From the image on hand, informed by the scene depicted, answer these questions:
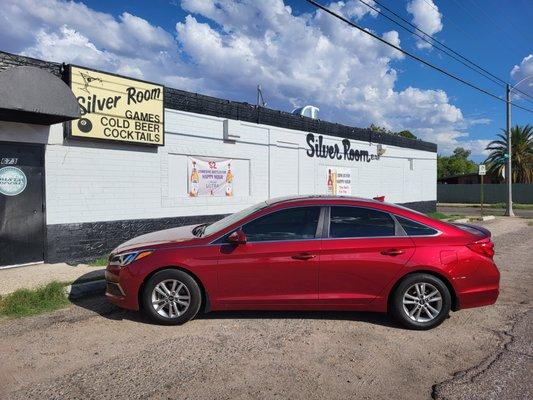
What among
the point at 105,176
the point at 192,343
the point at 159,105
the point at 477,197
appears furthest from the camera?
the point at 477,197

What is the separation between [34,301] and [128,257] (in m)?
1.93

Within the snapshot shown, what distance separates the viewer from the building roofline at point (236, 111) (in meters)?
8.84

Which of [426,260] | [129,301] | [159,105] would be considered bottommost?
[129,301]

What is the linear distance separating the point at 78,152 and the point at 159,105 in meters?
2.30

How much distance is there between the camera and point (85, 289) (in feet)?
23.1

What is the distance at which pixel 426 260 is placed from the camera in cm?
544

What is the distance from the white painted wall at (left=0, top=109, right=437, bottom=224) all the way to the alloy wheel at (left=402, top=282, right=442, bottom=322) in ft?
22.7

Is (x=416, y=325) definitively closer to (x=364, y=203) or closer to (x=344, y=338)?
(x=344, y=338)

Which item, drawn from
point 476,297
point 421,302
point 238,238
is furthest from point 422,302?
point 238,238

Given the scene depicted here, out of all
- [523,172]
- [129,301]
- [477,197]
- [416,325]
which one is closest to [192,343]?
[129,301]

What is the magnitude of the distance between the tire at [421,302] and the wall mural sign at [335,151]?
10930 millimetres

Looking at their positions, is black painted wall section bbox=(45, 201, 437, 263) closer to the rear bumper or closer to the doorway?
the doorway

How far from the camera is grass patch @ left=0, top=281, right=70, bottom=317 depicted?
6.15m

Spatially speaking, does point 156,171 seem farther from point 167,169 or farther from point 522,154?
point 522,154
